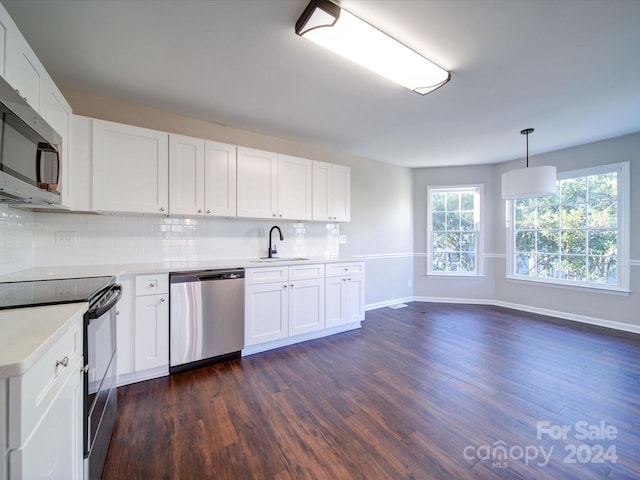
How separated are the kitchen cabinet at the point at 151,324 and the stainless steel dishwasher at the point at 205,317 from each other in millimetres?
45

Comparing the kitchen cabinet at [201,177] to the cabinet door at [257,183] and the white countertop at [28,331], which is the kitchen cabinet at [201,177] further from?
the white countertop at [28,331]

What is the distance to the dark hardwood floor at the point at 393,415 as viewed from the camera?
4.53 feet

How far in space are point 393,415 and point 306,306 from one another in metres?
1.43

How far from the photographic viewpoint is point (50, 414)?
82 centimetres

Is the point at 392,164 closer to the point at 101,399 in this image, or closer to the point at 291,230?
the point at 291,230

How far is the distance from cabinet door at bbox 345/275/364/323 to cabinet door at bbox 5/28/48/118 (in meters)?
2.98

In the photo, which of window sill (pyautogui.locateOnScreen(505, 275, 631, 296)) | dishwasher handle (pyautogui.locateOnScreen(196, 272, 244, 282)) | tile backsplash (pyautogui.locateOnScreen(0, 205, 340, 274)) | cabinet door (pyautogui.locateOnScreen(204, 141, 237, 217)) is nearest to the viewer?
tile backsplash (pyautogui.locateOnScreen(0, 205, 340, 274))

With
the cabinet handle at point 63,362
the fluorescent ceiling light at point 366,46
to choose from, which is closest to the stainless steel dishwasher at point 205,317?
the cabinet handle at point 63,362

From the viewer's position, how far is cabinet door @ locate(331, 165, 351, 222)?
3535 mm

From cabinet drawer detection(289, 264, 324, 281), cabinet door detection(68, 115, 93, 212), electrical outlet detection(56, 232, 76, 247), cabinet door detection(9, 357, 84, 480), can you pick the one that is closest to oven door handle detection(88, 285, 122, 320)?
cabinet door detection(9, 357, 84, 480)

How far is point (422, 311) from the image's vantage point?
4199mm

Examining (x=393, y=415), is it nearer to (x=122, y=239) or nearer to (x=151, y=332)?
(x=151, y=332)

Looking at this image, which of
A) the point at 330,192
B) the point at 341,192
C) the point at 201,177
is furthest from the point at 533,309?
the point at 201,177

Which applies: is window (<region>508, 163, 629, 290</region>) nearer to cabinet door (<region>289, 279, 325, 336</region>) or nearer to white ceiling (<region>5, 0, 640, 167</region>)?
white ceiling (<region>5, 0, 640, 167</region>)
